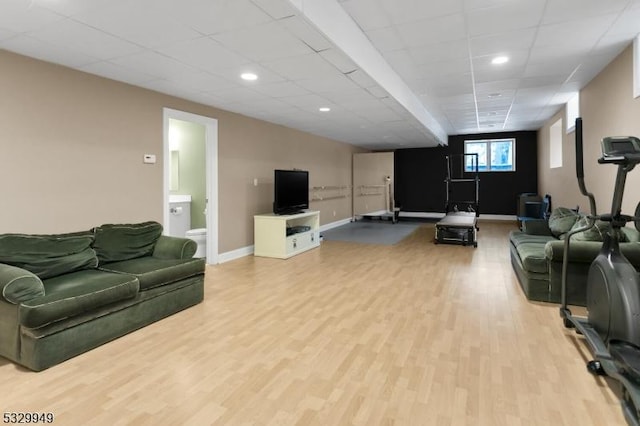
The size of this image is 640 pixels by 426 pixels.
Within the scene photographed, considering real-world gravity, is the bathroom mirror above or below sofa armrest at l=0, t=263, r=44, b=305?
above

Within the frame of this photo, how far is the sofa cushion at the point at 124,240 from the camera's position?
11.3 feet

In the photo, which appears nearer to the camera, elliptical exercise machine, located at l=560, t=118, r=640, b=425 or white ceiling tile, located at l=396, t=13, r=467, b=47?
elliptical exercise machine, located at l=560, t=118, r=640, b=425

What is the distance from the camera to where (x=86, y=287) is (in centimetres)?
260

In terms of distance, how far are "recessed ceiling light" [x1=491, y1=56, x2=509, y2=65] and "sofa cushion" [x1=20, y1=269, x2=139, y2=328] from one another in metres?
4.59

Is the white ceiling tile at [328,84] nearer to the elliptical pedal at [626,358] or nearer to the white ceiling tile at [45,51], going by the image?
the white ceiling tile at [45,51]

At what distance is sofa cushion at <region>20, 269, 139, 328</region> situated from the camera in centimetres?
225

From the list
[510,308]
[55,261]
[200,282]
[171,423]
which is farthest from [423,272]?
[55,261]

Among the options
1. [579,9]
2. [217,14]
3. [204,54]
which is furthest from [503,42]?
[204,54]

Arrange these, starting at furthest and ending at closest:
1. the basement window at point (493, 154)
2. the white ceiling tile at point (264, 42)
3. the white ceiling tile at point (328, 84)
A: the basement window at point (493, 154) < the white ceiling tile at point (328, 84) < the white ceiling tile at point (264, 42)

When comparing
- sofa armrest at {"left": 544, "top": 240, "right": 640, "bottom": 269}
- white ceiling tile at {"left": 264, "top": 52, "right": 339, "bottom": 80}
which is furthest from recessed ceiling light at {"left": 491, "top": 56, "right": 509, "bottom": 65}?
sofa armrest at {"left": 544, "top": 240, "right": 640, "bottom": 269}

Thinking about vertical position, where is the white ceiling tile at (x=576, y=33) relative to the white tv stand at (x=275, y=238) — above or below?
above

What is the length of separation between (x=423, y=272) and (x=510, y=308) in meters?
1.48

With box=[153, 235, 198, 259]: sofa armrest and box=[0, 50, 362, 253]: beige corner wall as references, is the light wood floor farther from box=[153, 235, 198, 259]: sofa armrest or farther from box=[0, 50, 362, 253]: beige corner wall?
box=[0, 50, 362, 253]: beige corner wall

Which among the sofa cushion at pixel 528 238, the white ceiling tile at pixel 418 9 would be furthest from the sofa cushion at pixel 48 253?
the sofa cushion at pixel 528 238
